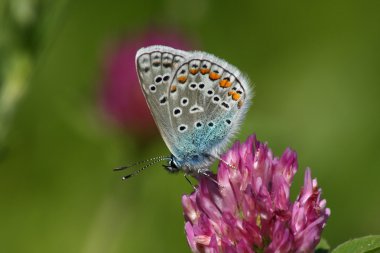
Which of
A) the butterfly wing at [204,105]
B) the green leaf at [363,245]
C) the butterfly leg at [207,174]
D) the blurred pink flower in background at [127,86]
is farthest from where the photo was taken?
the blurred pink flower in background at [127,86]

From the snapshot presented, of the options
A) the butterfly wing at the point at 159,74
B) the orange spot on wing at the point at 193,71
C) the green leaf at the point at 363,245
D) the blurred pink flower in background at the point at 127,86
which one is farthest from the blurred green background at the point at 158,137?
the green leaf at the point at 363,245

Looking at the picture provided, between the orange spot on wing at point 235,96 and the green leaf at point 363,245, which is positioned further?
the orange spot on wing at point 235,96

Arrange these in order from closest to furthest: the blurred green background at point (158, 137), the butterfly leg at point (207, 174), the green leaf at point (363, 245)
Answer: the green leaf at point (363, 245), the butterfly leg at point (207, 174), the blurred green background at point (158, 137)

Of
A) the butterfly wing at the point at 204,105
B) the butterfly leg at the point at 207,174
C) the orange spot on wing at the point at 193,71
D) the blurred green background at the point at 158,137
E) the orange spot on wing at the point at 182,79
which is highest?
the orange spot on wing at the point at 193,71

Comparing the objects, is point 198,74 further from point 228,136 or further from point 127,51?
point 127,51

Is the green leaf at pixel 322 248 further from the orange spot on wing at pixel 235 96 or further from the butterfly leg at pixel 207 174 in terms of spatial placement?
the orange spot on wing at pixel 235 96

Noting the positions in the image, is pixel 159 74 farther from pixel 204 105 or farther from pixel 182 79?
pixel 204 105
